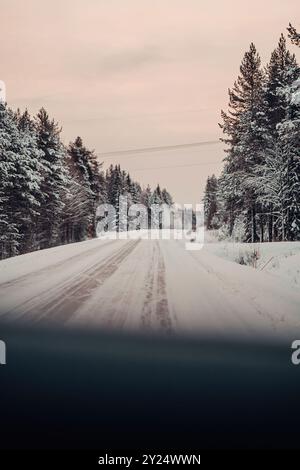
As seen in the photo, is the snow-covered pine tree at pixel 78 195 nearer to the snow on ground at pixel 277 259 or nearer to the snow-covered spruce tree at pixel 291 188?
the snow-covered spruce tree at pixel 291 188

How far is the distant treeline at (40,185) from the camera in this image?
2645 cm

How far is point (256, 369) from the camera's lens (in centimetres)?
456

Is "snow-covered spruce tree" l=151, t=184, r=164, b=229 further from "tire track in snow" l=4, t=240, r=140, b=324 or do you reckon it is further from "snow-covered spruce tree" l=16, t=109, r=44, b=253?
"tire track in snow" l=4, t=240, r=140, b=324

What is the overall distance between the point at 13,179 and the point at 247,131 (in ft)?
53.5

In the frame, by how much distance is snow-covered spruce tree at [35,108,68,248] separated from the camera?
3375 cm

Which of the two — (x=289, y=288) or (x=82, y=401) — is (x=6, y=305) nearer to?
(x=82, y=401)

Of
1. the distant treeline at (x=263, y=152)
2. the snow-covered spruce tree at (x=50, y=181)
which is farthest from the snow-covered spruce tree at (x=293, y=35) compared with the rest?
the snow-covered spruce tree at (x=50, y=181)

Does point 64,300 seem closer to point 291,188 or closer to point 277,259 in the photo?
point 277,259

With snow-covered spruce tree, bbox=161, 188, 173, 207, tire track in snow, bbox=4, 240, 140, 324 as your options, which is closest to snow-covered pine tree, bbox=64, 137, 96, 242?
tire track in snow, bbox=4, 240, 140, 324

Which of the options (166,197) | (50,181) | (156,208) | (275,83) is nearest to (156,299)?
(275,83)

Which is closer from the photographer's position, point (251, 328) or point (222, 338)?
point (222, 338)

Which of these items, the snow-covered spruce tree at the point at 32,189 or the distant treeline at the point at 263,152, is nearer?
the distant treeline at the point at 263,152

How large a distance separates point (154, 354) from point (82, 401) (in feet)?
4.42
